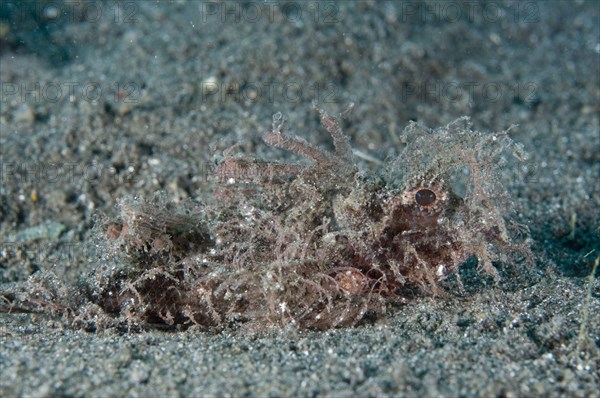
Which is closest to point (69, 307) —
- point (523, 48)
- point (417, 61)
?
point (417, 61)

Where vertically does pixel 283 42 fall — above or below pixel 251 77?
above

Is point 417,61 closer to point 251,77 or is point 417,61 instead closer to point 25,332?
point 251,77

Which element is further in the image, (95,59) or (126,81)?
(95,59)

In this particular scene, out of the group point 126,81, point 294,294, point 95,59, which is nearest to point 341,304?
point 294,294

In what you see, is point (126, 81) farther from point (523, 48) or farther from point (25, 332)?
point (523, 48)

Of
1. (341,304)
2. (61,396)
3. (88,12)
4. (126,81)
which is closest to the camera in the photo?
(61,396)

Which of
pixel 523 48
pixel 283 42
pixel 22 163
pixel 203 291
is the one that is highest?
pixel 523 48

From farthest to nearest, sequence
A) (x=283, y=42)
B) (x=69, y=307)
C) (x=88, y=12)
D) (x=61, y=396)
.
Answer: (x=88, y=12), (x=283, y=42), (x=69, y=307), (x=61, y=396)
